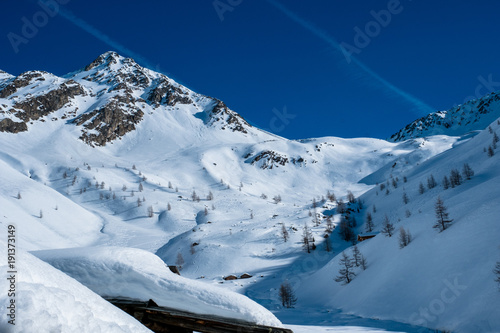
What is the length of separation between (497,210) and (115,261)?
→ 33388mm

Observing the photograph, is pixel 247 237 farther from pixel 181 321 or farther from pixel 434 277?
pixel 181 321

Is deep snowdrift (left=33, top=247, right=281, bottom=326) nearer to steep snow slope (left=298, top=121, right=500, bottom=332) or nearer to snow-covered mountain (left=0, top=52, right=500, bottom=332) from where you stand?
snow-covered mountain (left=0, top=52, right=500, bottom=332)

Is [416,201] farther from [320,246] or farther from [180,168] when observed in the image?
[180,168]

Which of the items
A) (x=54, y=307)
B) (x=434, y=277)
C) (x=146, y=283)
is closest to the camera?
(x=54, y=307)

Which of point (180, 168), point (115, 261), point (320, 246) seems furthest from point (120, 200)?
point (115, 261)

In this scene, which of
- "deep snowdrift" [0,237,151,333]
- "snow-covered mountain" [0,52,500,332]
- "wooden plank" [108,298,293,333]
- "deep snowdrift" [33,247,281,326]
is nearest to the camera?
"deep snowdrift" [0,237,151,333]

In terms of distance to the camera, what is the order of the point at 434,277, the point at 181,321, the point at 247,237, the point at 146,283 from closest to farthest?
the point at 181,321 → the point at 146,283 → the point at 434,277 → the point at 247,237

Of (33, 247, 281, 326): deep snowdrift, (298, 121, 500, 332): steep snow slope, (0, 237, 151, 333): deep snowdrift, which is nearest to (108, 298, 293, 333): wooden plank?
(33, 247, 281, 326): deep snowdrift

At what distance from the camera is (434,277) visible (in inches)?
998

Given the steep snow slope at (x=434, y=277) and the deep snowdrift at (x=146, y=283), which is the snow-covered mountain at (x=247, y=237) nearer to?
the deep snowdrift at (x=146, y=283)

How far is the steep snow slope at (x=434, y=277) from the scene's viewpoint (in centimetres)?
Result: 2033

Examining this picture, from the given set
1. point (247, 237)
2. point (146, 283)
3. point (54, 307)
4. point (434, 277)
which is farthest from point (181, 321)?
point (247, 237)

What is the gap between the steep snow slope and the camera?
2033 cm

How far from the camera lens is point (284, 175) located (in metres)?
195
